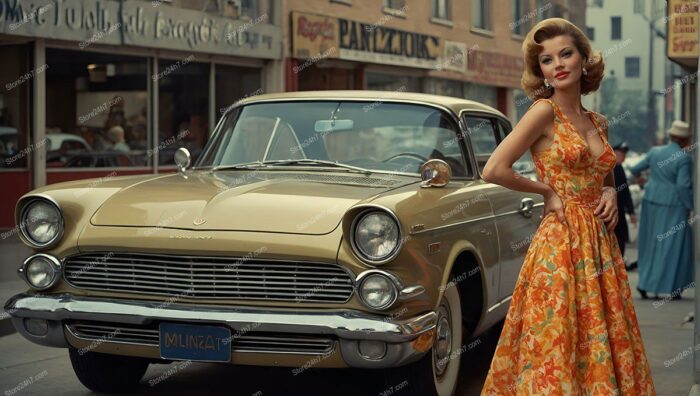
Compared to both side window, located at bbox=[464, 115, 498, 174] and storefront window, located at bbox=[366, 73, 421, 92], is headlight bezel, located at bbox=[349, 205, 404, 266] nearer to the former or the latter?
side window, located at bbox=[464, 115, 498, 174]

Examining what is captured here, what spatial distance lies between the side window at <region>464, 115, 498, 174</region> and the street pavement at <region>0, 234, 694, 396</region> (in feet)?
3.98

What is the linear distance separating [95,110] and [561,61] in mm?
12247

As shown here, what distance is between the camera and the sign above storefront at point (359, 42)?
20.8 meters

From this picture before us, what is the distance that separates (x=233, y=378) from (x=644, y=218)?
20.3 ft

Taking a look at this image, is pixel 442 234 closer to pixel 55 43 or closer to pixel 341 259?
pixel 341 259

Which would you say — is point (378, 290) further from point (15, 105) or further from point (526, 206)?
point (15, 105)

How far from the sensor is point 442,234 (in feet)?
19.1

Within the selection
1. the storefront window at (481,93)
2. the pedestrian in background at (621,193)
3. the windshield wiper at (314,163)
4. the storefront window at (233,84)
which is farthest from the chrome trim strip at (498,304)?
the storefront window at (481,93)

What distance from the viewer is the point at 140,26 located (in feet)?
54.0

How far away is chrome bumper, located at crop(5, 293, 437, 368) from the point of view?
526cm

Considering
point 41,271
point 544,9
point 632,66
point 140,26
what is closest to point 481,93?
point 544,9

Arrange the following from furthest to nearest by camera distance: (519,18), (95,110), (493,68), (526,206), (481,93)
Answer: (519,18), (493,68), (481,93), (95,110), (526,206)

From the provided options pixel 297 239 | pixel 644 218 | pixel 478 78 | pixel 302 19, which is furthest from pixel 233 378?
pixel 478 78

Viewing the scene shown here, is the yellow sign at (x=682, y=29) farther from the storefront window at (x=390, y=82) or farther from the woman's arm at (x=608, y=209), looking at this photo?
the storefront window at (x=390, y=82)
